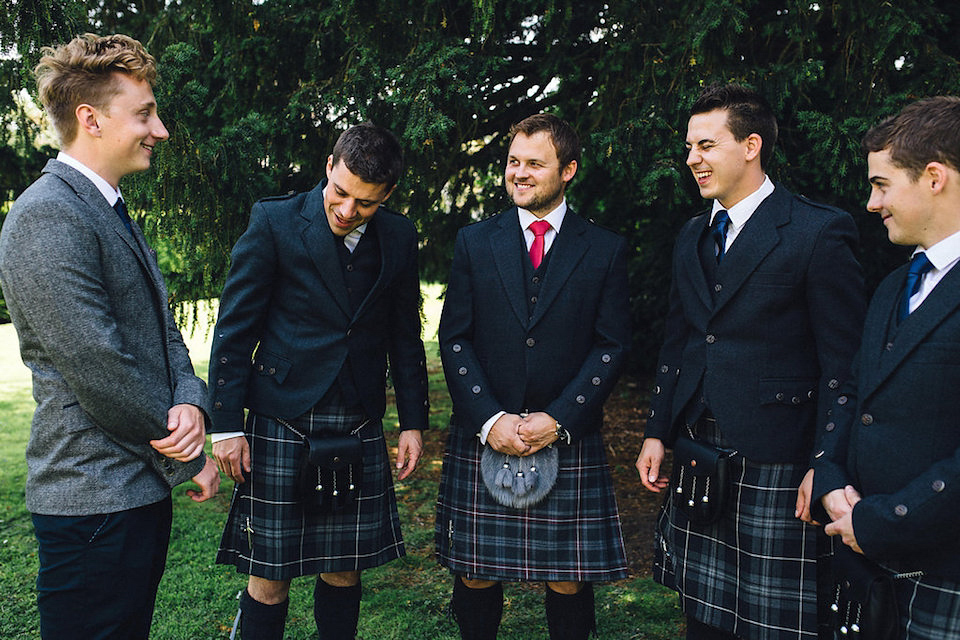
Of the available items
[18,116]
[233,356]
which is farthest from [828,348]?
[18,116]

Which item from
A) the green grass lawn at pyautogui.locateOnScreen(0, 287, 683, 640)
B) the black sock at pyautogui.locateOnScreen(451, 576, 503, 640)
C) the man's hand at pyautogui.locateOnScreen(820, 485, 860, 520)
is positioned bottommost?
the green grass lawn at pyautogui.locateOnScreen(0, 287, 683, 640)

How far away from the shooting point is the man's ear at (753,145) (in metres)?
2.49

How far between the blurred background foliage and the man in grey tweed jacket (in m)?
1.37

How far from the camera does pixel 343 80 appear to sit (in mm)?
3977

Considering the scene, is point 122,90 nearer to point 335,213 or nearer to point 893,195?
point 335,213

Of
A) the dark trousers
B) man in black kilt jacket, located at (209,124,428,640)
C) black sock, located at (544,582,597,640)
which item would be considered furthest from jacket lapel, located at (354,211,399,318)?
black sock, located at (544,582,597,640)

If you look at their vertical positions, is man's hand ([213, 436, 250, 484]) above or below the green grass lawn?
above

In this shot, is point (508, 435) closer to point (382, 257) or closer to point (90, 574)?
point (382, 257)

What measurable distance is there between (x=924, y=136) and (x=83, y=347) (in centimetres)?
207

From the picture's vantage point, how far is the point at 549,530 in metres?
2.78

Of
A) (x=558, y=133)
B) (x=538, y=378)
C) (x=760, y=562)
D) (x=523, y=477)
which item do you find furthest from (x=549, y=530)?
(x=558, y=133)

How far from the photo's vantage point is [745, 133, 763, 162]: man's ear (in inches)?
98.0

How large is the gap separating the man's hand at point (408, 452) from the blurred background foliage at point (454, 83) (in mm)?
1329

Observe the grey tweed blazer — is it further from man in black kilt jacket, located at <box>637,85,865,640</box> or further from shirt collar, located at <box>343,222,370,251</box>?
man in black kilt jacket, located at <box>637,85,865,640</box>
